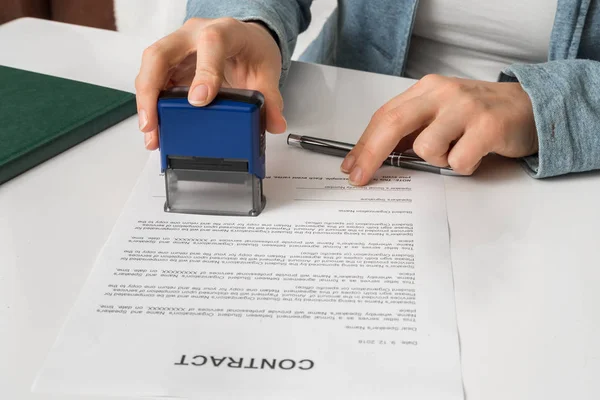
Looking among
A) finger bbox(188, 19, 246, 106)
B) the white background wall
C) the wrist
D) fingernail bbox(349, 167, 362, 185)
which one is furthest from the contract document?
the white background wall

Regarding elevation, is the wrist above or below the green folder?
above

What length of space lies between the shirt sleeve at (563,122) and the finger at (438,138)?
0.27ft

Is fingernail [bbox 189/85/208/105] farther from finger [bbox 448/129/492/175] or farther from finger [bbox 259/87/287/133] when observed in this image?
finger [bbox 448/129/492/175]

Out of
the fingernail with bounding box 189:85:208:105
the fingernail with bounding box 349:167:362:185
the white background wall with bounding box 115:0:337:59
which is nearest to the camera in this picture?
the fingernail with bounding box 189:85:208:105

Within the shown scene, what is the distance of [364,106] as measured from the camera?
0.79m

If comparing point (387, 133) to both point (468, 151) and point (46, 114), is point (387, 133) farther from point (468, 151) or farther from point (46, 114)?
point (46, 114)

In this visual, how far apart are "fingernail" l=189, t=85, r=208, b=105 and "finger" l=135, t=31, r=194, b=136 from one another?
5 cm

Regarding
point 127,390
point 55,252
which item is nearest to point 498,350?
point 127,390

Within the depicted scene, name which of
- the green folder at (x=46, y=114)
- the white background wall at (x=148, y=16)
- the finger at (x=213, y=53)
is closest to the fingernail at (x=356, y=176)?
the finger at (x=213, y=53)

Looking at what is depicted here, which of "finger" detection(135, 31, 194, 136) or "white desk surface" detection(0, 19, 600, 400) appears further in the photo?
"finger" detection(135, 31, 194, 136)

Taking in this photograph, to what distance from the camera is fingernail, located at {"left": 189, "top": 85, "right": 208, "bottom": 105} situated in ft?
1.74

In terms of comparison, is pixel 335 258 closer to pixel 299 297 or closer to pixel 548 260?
pixel 299 297

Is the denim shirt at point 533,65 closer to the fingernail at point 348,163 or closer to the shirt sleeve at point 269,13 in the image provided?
the shirt sleeve at point 269,13

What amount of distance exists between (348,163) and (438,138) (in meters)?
0.09
